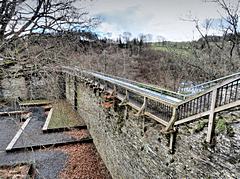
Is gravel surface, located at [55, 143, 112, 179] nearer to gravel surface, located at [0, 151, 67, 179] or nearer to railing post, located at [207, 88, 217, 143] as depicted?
gravel surface, located at [0, 151, 67, 179]

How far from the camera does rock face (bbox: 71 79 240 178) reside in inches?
109

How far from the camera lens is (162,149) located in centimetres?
425

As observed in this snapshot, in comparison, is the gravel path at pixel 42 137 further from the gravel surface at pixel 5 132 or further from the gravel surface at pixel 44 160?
the gravel surface at pixel 5 132

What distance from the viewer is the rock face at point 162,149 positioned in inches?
109

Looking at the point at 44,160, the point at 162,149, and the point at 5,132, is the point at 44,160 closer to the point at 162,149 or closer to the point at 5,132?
the point at 5,132

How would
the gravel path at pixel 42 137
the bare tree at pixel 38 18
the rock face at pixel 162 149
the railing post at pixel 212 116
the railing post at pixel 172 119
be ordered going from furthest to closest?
the gravel path at pixel 42 137 → the bare tree at pixel 38 18 → the railing post at pixel 172 119 → the railing post at pixel 212 116 → the rock face at pixel 162 149

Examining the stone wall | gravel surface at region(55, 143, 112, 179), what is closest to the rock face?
gravel surface at region(55, 143, 112, 179)

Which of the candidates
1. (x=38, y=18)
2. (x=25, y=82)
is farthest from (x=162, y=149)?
(x=38, y=18)

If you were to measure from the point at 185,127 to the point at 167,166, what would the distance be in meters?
1.02

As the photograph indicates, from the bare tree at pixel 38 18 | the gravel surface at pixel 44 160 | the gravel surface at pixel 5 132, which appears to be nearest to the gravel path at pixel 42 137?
the gravel surface at pixel 44 160

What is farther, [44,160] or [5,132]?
[5,132]

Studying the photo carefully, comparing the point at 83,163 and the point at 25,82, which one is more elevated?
the point at 25,82

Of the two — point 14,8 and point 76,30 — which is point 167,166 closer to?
point 76,30

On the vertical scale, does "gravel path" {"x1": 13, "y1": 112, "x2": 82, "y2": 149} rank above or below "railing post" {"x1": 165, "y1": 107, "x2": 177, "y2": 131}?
below
